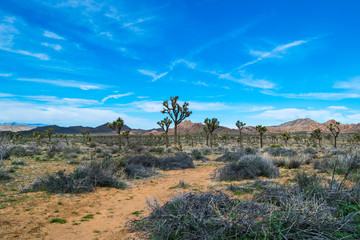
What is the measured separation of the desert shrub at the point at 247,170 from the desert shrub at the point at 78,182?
17.5ft

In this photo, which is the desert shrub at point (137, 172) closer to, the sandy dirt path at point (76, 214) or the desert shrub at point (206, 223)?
the sandy dirt path at point (76, 214)

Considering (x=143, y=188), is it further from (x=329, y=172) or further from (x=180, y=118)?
(x=180, y=118)

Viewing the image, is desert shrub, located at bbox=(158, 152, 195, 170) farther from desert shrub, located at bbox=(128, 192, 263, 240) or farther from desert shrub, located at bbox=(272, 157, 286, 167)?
desert shrub, located at bbox=(128, 192, 263, 240)

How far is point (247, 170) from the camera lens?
432 inches

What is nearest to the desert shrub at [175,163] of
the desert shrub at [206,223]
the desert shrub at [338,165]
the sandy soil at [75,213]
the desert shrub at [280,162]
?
the desert shrub at [280,162]

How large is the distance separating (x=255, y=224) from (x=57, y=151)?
83.5 feet

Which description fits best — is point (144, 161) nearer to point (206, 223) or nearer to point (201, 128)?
point (206, 223)

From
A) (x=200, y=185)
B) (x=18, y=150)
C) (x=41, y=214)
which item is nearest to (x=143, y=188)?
(x=200, y=185)

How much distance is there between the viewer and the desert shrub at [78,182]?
27.7ft

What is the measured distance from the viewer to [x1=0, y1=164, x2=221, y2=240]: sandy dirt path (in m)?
5.10

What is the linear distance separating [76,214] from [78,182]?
2.80 metres

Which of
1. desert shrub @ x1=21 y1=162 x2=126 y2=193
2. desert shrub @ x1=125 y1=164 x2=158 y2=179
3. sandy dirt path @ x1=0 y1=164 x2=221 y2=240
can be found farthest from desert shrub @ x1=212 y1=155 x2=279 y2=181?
desert shrub @ x1=21 y1=162 x2=126 y2=193

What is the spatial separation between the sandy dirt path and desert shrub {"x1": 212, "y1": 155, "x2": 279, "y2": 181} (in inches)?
93.1

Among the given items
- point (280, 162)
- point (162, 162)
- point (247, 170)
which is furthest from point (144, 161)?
point (280, 162)
